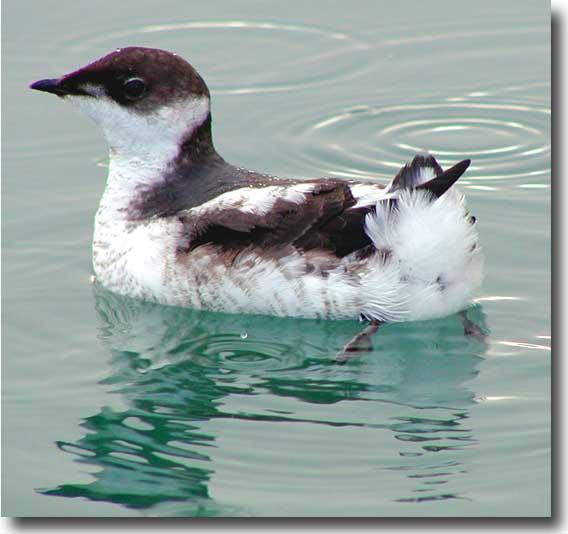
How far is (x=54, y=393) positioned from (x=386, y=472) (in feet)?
6.93

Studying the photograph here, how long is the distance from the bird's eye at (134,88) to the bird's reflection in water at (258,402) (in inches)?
53.0

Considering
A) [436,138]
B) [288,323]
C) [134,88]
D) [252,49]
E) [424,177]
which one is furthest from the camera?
[252,49]

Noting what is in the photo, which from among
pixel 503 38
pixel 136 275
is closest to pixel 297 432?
pixel 136 275

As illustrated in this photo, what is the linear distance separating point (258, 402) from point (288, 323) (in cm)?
99

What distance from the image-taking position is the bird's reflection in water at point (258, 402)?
22.6 feet

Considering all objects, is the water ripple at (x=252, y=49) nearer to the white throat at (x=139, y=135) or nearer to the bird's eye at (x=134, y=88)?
the white throat at (x=139, y=135)

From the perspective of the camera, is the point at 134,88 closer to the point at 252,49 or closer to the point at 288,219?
the point at 288,219

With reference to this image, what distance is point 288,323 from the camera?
8.48m

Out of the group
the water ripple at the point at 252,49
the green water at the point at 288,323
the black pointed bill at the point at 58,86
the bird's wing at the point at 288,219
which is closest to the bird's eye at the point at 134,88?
the black pointed bill at the point at 58,86

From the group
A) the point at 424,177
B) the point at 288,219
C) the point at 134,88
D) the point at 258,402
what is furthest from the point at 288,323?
the point at 134,88

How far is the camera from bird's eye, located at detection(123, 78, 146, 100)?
343 inches

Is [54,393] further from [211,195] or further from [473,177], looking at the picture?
[473,177]

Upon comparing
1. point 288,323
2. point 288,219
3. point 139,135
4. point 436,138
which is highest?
point 139,135

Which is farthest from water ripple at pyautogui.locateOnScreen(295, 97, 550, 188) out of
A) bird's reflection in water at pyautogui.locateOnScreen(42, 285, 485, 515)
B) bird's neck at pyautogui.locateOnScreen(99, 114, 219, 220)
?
bird's reflection in water at pyautogui.locateOnScreen(42, 285, 485, 515)
